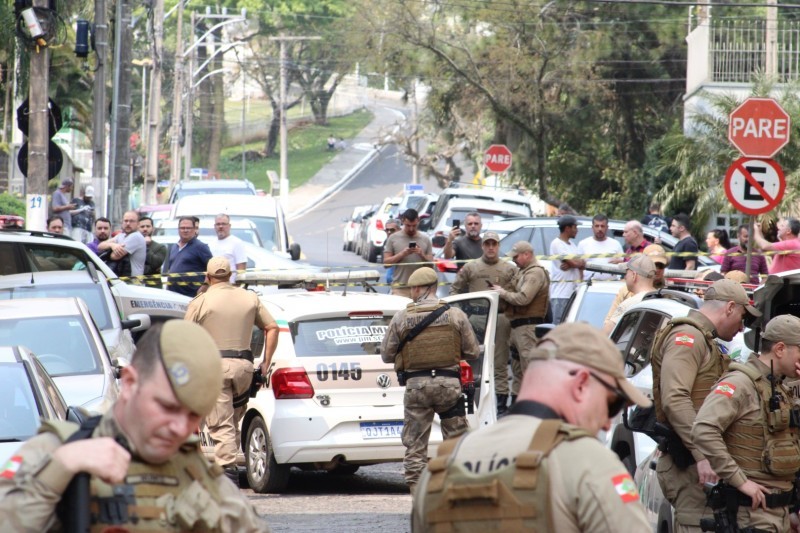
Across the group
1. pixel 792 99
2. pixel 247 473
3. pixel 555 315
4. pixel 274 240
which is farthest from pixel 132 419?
pixel 792 99

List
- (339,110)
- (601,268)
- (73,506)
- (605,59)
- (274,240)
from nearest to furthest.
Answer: (73,506), (601,268), (274,240), (605,59), (339,110)

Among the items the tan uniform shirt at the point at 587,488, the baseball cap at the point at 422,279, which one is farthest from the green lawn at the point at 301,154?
the tan uniform shirt at the point at 587,488

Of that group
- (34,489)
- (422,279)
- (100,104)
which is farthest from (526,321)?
(100,104)

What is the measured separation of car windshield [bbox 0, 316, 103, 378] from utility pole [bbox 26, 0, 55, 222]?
741 cm

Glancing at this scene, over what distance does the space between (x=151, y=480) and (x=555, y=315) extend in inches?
528

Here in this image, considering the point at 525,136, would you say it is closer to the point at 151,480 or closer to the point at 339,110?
the point at 151,480

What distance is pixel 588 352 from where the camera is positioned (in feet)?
10.7

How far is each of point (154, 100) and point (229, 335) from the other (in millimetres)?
30010

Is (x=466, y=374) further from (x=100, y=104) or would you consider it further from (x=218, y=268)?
(x=100, y=104)

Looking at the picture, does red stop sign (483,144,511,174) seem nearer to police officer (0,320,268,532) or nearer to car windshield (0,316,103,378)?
car windshield (0,316,103,378)

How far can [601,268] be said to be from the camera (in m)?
13.3

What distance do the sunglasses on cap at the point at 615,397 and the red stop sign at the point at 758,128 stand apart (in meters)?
11.9

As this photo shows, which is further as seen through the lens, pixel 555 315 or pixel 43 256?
pixel 555 315

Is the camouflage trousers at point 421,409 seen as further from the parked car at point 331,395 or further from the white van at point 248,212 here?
the white van at point 248,212
